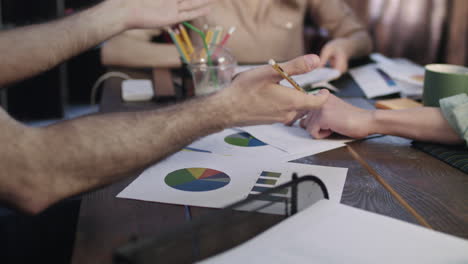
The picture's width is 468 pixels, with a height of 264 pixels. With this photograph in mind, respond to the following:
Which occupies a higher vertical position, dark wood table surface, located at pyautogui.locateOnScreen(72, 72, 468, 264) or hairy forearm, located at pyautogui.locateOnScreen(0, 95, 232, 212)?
hairy forearm, located at pyautogui.locateOnScreen(0, 95, 232, 212)

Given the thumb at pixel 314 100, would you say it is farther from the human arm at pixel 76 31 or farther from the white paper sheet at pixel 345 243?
the human arm at pixel 76 31

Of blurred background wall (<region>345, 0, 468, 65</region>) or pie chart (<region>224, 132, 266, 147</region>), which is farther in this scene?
blurred background wall (<region>345, 0, 468, 65</region>)

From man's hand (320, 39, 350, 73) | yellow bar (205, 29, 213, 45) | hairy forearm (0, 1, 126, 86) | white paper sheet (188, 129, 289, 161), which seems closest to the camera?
white paper sheet (188, 129, 289, 161)

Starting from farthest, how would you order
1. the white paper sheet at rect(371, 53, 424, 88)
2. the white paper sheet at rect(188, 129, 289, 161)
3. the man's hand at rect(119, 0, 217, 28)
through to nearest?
the white paper sheet at rect(371, 53, 424, 88) < the man's hand at rect(119, 0, 217, 28) < the white paper sheet at rect(188, 129, 289, 161)

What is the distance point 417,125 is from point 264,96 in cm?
36

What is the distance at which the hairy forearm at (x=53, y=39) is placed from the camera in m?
0.90

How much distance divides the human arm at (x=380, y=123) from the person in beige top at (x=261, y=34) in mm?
598

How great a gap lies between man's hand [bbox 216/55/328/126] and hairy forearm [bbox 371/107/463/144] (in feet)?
0.77

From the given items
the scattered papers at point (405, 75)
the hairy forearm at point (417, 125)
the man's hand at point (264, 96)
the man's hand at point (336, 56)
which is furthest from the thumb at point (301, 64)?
the man's hand at point (336, 56)

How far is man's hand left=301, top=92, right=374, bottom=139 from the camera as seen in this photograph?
0.86 meters

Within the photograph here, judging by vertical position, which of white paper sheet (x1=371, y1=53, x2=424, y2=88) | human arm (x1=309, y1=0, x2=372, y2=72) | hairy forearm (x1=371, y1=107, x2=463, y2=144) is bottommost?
hairy forearm (x1=371, y1=107, x2=463, y2=144)

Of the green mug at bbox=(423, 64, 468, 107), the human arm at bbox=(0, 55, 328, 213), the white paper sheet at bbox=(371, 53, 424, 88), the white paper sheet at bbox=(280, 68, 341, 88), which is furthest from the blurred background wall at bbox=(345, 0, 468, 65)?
the human arm at bbox=(0, 55, 328, 213)

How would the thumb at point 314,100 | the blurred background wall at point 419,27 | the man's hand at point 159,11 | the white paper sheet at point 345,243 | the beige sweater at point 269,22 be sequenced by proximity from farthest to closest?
1. the blurred background wall at point 419,27
2. the beige sweater at point 269,22
3. the man's hand at point 159,11
4. the thumb at point 314,100
5. the white paper sheet at point 345,243

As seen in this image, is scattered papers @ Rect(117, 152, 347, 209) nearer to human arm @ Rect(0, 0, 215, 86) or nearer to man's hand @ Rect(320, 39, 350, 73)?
human arm @ Rect(0, 0, 215, 86)
